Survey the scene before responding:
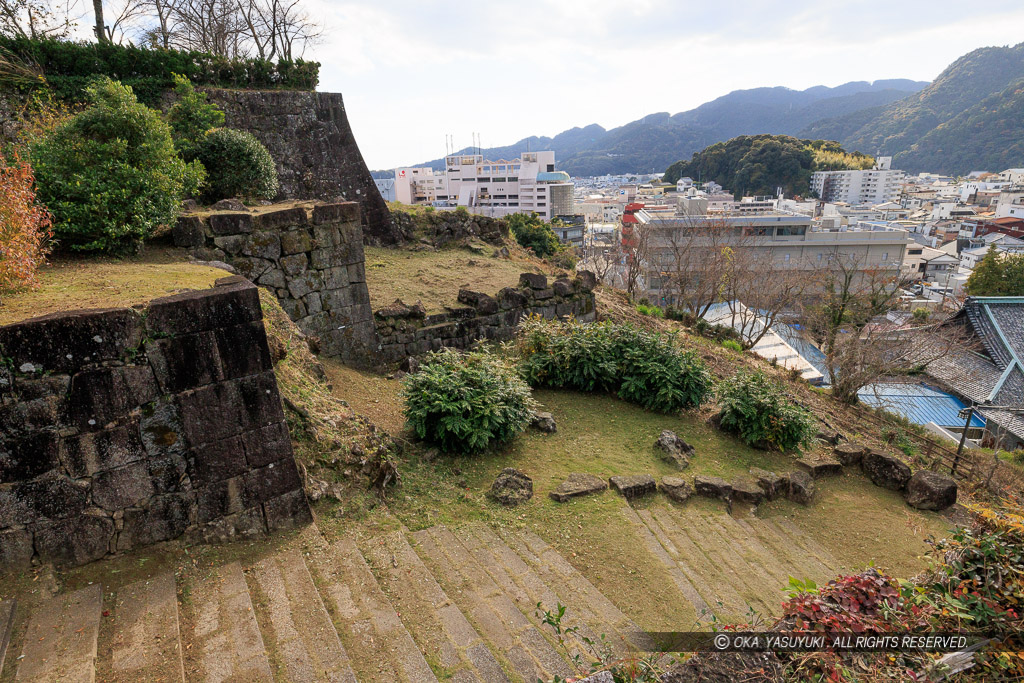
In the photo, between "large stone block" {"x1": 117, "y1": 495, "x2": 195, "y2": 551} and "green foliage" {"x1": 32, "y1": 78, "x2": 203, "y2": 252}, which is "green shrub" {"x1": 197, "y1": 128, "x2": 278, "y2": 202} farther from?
"large stone block" {"x1": 117, "y1": 495, "x2": 195, "y2": 551}

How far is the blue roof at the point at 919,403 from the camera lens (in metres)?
17.3

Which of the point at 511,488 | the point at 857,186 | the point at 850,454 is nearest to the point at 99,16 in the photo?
the point at 511,488

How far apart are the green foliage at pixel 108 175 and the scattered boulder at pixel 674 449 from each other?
768 centimetres

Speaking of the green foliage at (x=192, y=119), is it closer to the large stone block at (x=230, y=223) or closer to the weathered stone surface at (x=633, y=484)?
the large stone block at (x=230, y=223)

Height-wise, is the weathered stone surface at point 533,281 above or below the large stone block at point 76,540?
above

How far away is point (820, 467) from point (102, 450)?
353 inches

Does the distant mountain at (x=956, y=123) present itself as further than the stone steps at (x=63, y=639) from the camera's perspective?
Yes

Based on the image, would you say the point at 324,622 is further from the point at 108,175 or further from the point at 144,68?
the point at 144,68

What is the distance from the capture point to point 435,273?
13.3 meters

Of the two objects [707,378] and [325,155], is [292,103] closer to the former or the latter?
[325,155]

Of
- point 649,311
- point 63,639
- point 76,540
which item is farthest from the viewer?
point 649,311

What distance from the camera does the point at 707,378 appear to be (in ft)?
30.5

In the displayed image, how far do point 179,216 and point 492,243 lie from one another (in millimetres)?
11687

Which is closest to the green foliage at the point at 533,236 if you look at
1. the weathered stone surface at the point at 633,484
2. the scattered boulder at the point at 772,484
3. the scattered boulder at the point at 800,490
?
the scattered boulder at the point at 772,484
